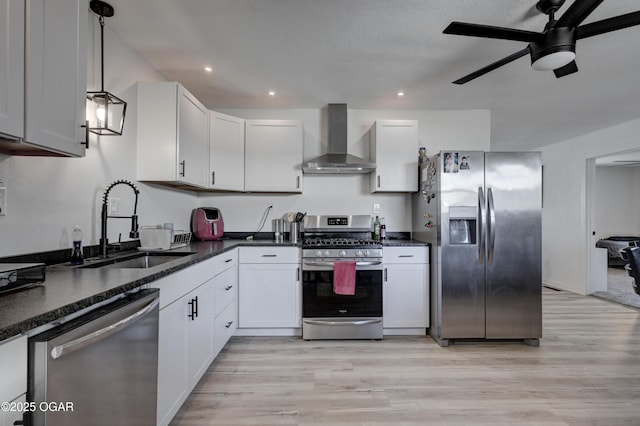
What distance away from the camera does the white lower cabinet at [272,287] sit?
2.95 m

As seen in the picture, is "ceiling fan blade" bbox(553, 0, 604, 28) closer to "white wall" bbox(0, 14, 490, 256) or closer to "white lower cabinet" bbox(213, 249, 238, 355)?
"white wall" bbox(0, 14, 490, 256)

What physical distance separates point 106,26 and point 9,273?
1890 millimetres

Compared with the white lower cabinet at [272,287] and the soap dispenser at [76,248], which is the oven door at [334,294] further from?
the soap dispenser at [76,248]

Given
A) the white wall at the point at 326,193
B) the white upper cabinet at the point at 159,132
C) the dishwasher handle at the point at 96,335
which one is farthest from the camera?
the white wall at the point at 326,193

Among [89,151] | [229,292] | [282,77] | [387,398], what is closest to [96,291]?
[89,151]

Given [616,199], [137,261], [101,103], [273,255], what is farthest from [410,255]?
[616,199]

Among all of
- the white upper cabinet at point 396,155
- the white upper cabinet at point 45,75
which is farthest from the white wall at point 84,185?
the white upper cabinet at point 396,155

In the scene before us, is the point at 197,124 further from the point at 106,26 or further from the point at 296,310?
the point at 296,310

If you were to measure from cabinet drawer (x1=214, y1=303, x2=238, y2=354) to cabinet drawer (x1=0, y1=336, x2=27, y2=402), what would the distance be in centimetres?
155

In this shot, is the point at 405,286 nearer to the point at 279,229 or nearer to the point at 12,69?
the point at 279,229

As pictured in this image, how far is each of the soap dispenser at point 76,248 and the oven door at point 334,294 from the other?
5.62 ft

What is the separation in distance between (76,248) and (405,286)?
2.60 meters

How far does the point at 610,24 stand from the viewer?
64.9 inches

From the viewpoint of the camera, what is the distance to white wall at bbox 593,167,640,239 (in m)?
6.88
